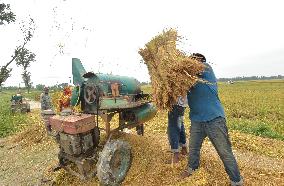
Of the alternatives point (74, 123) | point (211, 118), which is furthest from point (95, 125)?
point (211, 118)

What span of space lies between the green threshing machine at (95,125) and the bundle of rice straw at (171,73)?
107cm

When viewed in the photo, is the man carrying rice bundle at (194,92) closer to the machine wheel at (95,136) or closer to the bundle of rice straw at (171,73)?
the bundle of rice straw at (171,73)

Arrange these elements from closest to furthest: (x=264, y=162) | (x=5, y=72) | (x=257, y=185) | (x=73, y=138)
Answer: (x=257, y=185)
(x=73, y=138)
(x=264, y=162)
(x=5, y=72)

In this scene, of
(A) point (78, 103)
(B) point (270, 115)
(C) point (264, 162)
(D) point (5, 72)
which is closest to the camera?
(A) point (78, 103)

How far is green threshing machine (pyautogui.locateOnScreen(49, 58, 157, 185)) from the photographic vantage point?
6.17 meters

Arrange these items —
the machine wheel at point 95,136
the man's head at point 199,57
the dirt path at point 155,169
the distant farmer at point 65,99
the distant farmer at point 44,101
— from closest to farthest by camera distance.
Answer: the man's head at point 199,57
the dirt path at point 155,169
the machine wheel at point 95,136
the distant farmer at point 65,99
the distant farmer at point 44,101

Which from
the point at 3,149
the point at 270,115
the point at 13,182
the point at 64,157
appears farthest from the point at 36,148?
the point at 270,115

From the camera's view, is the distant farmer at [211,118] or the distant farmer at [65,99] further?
the distant farmer at [65,99]

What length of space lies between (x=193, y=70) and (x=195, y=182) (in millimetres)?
1825

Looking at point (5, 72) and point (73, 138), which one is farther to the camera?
point (5, 72)

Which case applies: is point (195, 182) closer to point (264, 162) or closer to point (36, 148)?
point (264, 162)

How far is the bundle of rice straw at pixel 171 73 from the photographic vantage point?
5.38 metres

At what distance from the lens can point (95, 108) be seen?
6602 millimetres

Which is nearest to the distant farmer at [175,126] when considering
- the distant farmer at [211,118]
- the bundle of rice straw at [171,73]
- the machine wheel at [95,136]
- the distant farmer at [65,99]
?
the distant farmer at [211,118]
